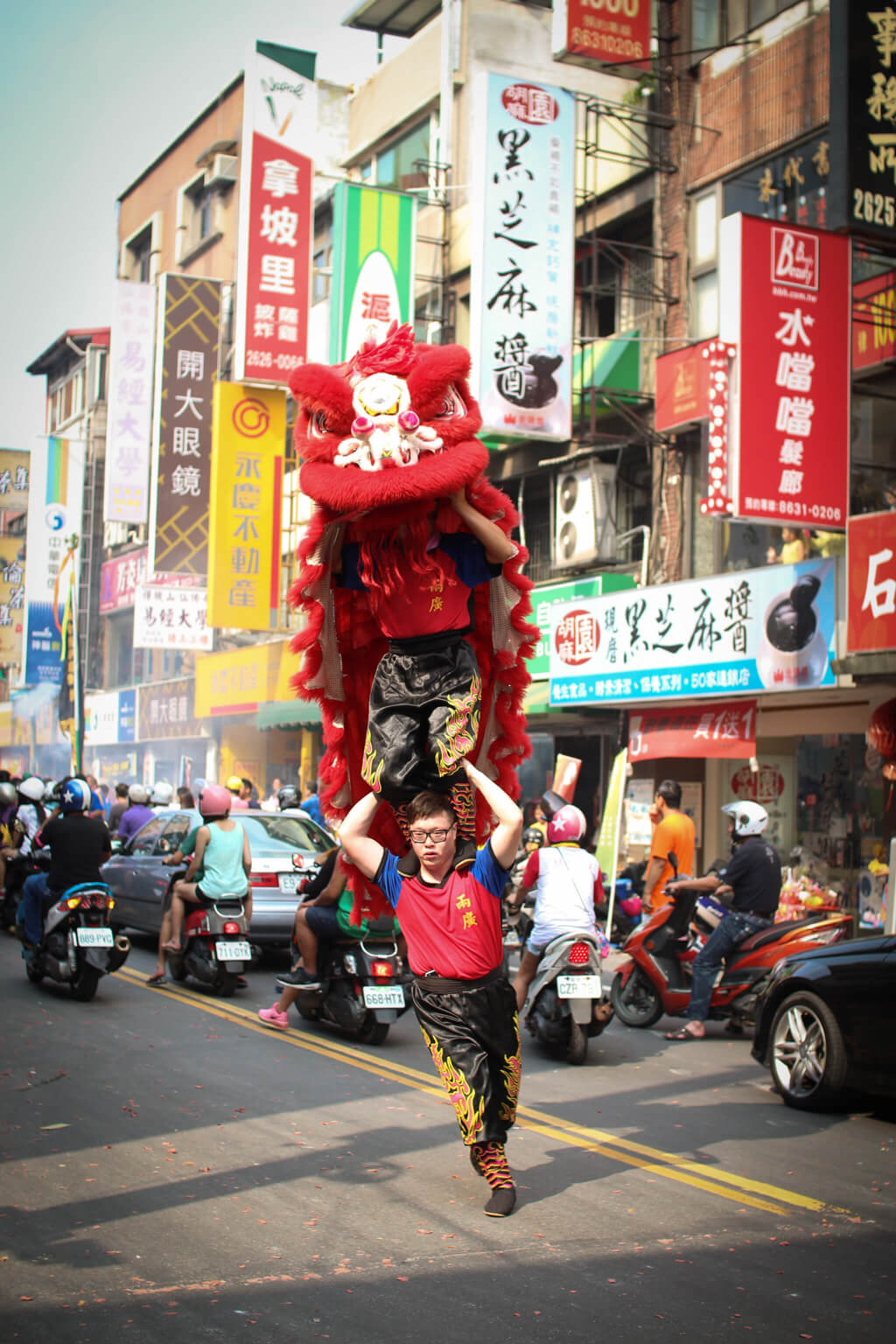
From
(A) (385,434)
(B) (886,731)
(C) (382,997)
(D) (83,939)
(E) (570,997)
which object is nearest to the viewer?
(A) (385,434)

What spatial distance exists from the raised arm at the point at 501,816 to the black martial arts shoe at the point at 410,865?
0.34 meters

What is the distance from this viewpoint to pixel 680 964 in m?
11.0

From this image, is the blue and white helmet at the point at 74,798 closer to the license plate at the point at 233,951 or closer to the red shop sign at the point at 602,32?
the license plate at the point at 233,951

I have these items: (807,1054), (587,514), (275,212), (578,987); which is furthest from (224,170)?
(807,1054)

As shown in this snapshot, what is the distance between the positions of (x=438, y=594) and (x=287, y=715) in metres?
22.2

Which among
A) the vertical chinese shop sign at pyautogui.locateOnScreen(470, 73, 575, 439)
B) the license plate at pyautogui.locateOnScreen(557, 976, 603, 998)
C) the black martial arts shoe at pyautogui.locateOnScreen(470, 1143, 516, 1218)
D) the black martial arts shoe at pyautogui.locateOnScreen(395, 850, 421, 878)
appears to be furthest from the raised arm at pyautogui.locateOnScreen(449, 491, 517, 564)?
the vertical chinese shop sign at pyautogui.locateOnScreen(470, 73, 575, 439)

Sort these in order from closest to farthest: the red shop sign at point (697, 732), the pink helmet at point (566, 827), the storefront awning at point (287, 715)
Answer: the pink helmet at point (566, 827) < the red shop sign at point (697, 732) < the storefront awning at point (287, 715)

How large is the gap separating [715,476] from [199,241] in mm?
32281

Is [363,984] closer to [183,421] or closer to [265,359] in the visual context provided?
[265,359]

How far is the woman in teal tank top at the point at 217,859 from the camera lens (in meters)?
11.4

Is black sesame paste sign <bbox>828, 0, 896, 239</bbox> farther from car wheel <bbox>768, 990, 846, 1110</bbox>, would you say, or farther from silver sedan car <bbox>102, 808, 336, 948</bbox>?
silver sedan car <bbox>102, 808, 336, 948</bbox>

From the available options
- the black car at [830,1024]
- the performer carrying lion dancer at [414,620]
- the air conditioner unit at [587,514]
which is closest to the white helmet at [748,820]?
the black car at [830,1024]

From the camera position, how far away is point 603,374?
20.0 meters

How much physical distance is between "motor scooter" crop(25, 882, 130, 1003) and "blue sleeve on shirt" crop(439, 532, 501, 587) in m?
6.42
